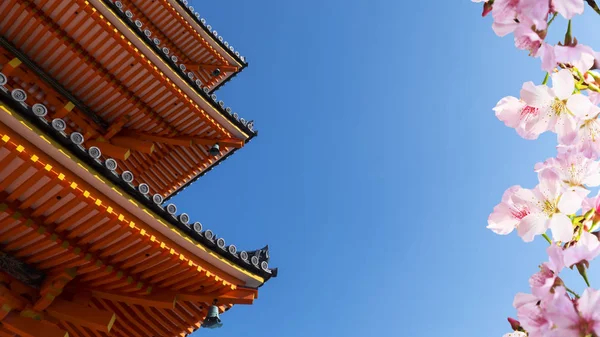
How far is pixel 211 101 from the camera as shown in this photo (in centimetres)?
930

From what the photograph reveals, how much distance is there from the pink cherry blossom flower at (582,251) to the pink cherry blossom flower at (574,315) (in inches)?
4.3

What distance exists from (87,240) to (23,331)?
4.22 feet


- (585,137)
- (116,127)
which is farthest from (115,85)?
(585,137)

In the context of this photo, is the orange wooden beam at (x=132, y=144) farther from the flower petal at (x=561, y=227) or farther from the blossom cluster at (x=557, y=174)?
the flower petal at (x=561, y=227)

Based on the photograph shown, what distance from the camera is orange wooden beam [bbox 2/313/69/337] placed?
209 inches

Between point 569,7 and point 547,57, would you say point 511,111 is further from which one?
point 569,7

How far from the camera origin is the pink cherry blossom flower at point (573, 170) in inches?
61.4

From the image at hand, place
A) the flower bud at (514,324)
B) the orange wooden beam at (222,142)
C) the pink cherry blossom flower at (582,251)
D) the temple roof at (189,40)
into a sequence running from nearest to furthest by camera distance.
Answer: the pink cherry blossom flower at (582,251), the flower bud at (514,324), the orange wooden beam at (222,142), the temple roof at (189,40)

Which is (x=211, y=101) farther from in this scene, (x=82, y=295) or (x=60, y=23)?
(x=82, y=295)

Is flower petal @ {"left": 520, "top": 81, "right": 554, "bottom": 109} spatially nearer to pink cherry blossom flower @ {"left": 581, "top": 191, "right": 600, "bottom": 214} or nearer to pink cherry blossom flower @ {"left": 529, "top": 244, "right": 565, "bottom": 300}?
pink cherry blossom flower @ {"left": 581, "top": 191, "right": 600, "bottom": 214}

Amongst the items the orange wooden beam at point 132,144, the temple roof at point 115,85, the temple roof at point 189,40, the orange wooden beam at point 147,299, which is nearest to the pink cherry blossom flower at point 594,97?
the orange wooden beam at point 147,299

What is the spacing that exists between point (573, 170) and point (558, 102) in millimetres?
247

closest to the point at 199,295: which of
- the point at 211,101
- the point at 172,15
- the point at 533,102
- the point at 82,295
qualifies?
the point at 82,295

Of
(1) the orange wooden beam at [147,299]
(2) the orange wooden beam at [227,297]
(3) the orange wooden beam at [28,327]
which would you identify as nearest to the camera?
(3) the orange wooden beam at [28,327]
